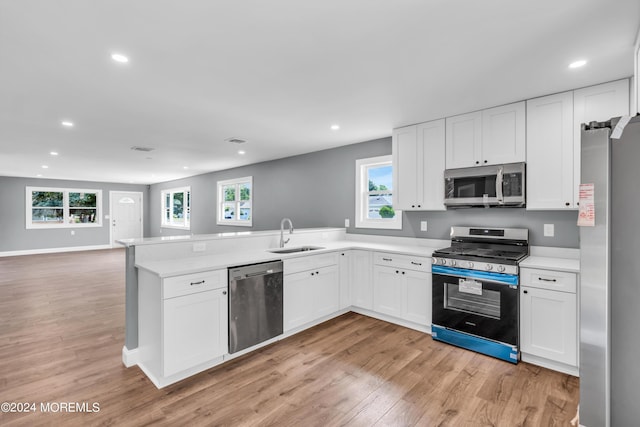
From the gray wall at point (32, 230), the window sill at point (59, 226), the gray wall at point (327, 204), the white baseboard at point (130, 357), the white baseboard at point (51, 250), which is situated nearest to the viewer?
the white baseboard at point (130, 357)

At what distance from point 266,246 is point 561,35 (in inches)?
129

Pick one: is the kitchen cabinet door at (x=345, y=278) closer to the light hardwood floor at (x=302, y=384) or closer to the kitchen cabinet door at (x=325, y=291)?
the kitchen cabinet door at (x=325, y=291)

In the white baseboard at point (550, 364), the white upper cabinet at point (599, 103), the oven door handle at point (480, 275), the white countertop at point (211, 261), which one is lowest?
the white baseboard at point (550, 364)

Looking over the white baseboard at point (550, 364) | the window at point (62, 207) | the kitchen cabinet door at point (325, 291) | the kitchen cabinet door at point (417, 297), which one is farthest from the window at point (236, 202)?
the window at point (62, 207)

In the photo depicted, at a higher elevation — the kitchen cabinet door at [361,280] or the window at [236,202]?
the window at [236,202]

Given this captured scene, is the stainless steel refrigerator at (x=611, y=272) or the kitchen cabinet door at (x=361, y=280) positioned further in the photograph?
the kitchen cabinet door at (x=361, y=280)

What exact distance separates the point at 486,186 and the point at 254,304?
2.65m

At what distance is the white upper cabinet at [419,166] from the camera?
11.9 ft

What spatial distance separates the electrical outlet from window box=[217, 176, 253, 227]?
537 cm

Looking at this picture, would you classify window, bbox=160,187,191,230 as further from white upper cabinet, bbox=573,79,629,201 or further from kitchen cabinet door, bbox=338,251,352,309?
white upper cabinet, bbox=573,79,629,201

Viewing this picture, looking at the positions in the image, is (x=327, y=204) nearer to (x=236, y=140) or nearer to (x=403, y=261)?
(x=236, y=140)

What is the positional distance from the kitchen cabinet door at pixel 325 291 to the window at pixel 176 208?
6.68 meters

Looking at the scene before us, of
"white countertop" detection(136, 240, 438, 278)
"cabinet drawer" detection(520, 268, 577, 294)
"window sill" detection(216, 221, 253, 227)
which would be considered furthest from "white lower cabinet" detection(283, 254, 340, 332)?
"window sill" detection(216, 221, 253, 227)

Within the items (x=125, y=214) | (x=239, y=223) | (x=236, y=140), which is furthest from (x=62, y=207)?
(x=236, y=140)
